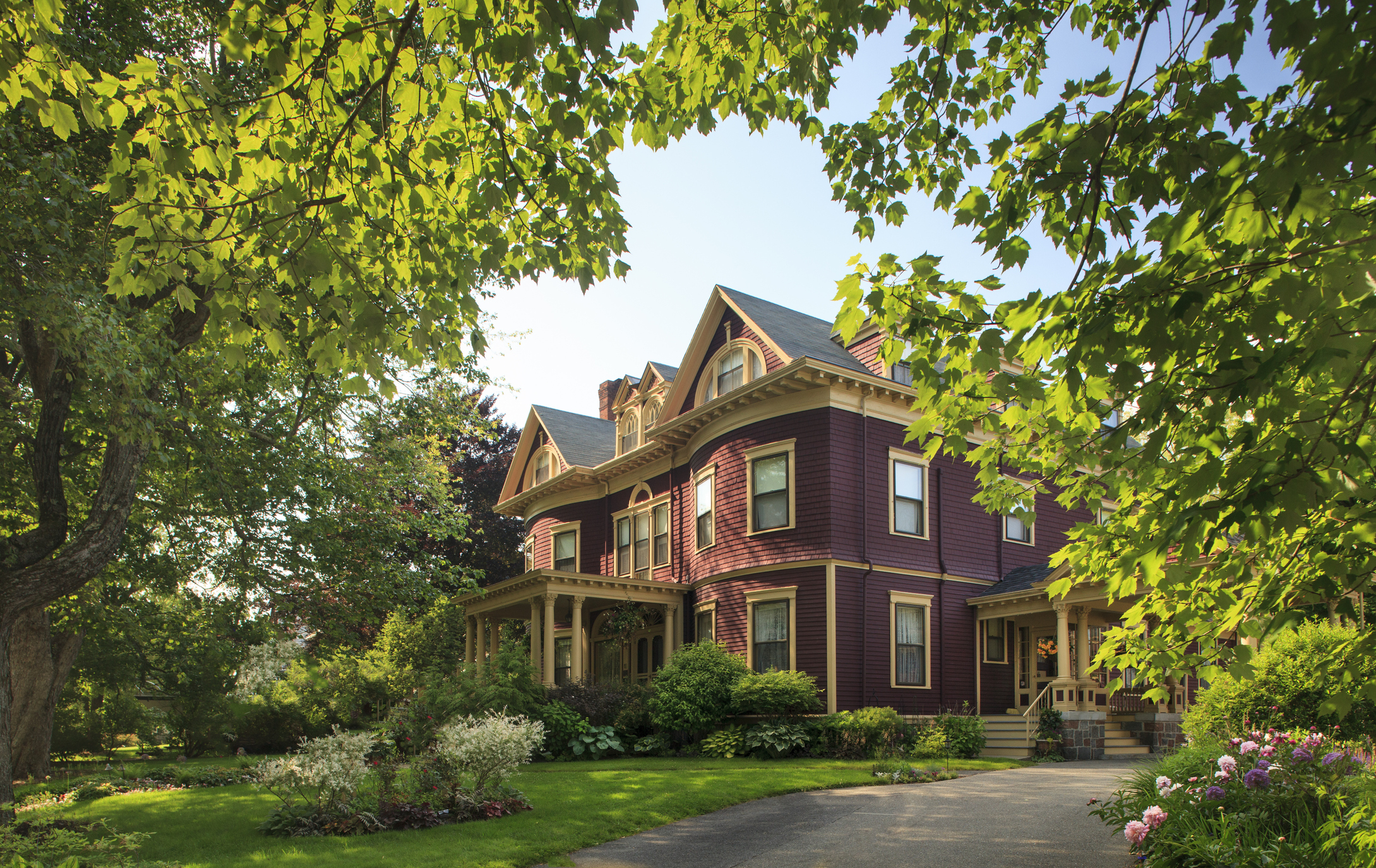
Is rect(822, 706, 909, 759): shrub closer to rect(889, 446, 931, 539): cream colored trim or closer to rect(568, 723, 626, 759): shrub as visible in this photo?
rect(889, 446, 931, 539): cream colored trim

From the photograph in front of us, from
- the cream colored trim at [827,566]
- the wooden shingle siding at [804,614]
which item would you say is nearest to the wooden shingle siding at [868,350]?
the cream colored trim at [827,566]

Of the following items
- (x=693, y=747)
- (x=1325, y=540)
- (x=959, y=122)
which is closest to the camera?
(x=1325, y=540)

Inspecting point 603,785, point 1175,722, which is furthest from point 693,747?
point 1175,722

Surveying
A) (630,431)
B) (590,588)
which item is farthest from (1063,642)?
(630,431)

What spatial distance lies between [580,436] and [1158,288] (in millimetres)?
27167

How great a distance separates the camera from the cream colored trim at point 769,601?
19.2 meters

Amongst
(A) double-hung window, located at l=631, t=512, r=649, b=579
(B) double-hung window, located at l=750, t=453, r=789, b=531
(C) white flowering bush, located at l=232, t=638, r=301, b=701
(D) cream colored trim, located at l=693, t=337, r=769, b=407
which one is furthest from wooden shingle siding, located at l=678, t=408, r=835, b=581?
(C) white flowering bush, located at l=232, t=638, r=301, b=701

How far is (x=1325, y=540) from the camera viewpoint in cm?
456

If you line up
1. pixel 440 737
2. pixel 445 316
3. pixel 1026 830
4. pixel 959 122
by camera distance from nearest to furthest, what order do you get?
pixel 445 316 < pixel 959 122 < pixel 1026 830 < pixel 440 737

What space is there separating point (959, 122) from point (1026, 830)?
6.71m

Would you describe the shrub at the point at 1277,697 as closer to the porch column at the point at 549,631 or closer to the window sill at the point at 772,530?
the window sill at the point at 772,530

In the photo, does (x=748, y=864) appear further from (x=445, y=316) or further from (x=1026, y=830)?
(x=445, y=316)

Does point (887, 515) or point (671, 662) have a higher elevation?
point (887, 515)

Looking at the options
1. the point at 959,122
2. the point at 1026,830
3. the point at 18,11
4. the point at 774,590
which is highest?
the point at 959,122
